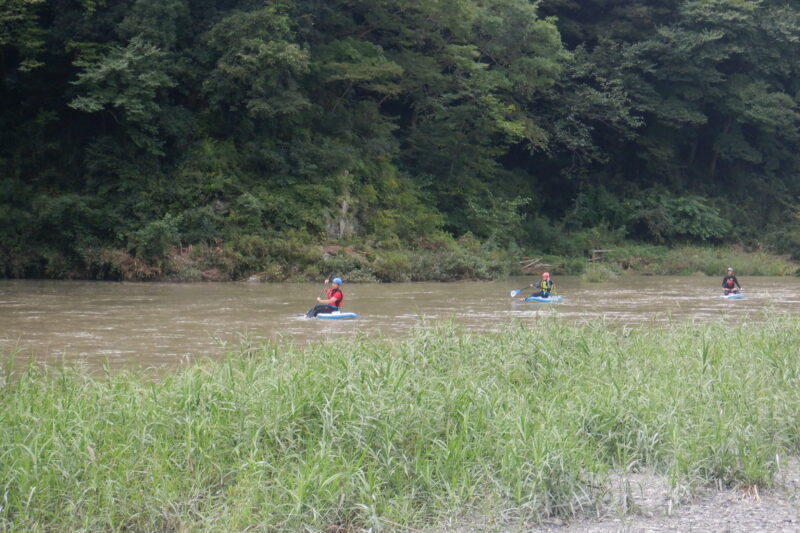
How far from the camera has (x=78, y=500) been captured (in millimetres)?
5324

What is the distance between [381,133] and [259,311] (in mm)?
16806

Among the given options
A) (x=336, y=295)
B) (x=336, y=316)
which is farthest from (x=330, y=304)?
(x=336, y=316)

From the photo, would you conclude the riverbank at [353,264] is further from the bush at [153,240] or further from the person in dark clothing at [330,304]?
the person in dark clothing at [330,304]

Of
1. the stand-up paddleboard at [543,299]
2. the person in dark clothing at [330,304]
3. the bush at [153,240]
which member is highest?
the bush at [153,240]

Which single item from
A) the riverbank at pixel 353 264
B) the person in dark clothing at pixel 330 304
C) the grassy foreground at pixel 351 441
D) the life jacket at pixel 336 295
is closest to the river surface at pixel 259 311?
the person in dark clothing at pixel 330 304

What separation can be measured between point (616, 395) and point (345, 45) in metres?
26.8

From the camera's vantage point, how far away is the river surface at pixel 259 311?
12.8 meters

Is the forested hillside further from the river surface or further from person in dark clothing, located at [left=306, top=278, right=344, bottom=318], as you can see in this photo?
person in dark clothing, located at [left=306, top=278, right=344, bottom=318]

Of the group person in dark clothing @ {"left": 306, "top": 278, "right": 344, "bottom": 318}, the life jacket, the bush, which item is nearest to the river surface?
person in dark clothing @ {"left": 306, "top": 278, "right": 344, "bottom": 318}

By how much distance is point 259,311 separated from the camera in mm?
18750

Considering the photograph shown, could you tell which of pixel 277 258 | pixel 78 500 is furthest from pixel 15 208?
pixel 78 500

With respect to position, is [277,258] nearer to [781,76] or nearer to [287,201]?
[287,201]

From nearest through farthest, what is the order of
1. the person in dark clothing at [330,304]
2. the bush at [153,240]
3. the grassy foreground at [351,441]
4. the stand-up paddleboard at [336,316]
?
the grassy foreground at [351,441] < the stand-up paddleboard at [336,316] < the person in dark clothing at [330,304] < the bush at [153,240]

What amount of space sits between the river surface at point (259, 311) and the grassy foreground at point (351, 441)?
2.21 meters
